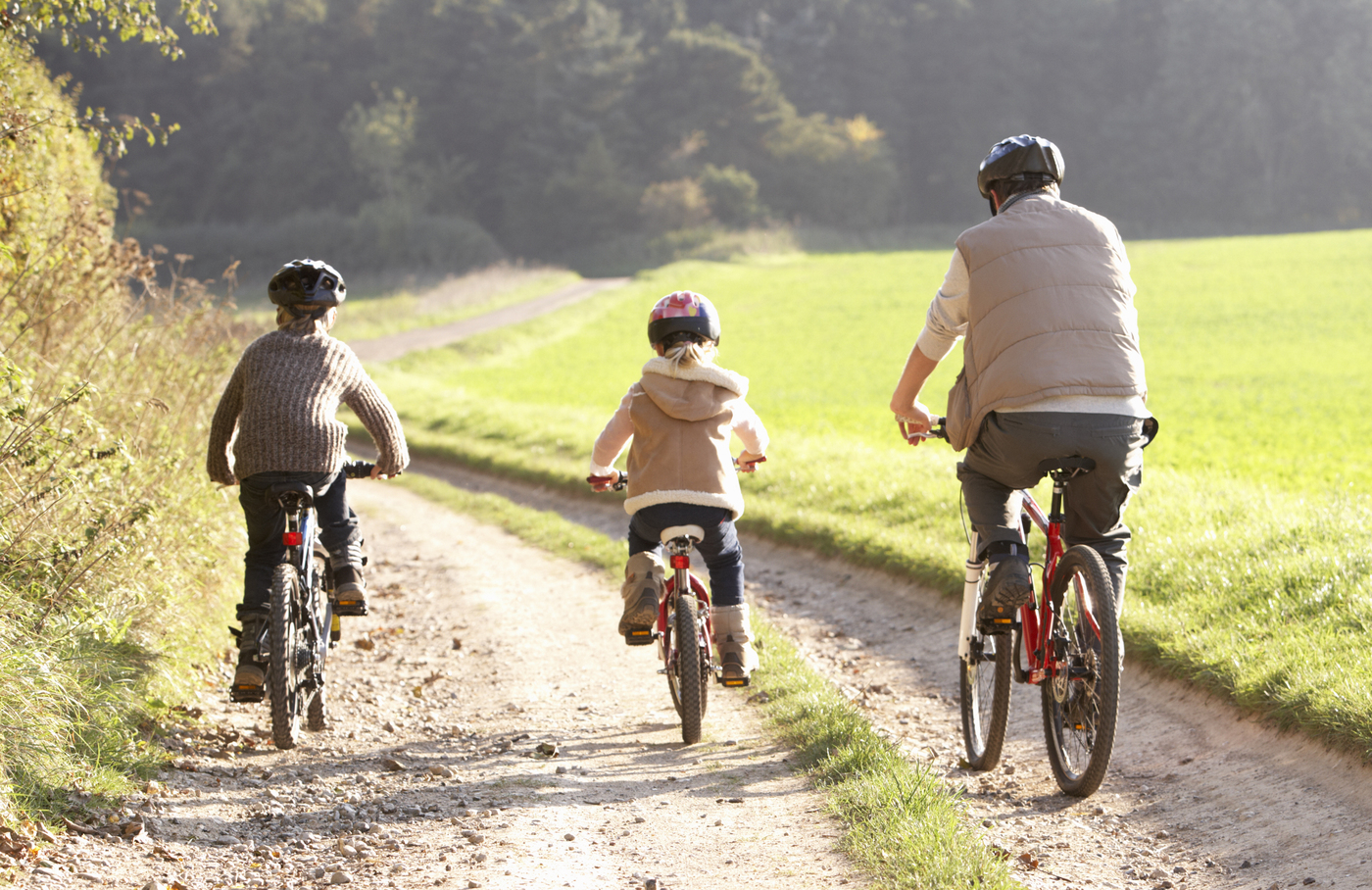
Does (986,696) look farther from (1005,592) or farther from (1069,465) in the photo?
(1069,465)

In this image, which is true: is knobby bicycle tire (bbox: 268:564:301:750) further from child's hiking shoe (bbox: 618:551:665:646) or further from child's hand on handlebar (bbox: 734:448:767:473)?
child's hand on handlebar (bbox: 734:448:767:473)

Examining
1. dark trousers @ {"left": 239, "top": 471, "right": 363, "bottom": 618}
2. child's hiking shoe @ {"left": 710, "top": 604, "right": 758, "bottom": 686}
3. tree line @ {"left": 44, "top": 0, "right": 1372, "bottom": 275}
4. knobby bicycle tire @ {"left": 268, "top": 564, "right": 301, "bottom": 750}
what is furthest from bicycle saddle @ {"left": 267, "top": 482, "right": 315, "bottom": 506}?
tree line @ {"left": 44, "top": 0, "right": 1372, "bottom": 275}

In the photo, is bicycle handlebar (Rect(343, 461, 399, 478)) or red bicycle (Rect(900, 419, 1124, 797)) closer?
red bicycle (Rect(900, 419, 1124, 797))

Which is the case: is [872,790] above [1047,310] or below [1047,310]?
below

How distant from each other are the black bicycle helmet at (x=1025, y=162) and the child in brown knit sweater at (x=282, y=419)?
9.65 feet

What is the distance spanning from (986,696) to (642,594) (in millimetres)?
1689

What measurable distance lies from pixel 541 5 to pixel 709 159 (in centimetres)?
1683

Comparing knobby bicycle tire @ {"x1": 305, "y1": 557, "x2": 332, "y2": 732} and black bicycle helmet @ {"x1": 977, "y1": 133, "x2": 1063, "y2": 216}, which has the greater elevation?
black bicycle helmet @ {"x1": 977, "y1": 133, "x2": 1063, "y2": 216}

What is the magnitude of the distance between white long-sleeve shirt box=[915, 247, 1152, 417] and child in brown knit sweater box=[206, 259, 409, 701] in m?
2.56

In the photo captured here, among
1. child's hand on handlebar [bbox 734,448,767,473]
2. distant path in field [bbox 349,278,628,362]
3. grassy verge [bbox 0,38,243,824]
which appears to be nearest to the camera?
grassy verge [bbox 0,38,243,824]

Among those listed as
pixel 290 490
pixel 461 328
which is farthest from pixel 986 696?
pixel 461 328

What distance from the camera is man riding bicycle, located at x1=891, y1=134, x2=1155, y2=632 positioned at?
4211 mm

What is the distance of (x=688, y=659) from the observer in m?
5.30

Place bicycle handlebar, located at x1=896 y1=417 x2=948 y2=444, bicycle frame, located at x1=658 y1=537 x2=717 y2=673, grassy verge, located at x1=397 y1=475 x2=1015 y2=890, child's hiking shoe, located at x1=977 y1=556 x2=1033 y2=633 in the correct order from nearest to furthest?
grassy verge, located at x1=397 y1=475 x2=1015 y2=890, child's hiking shoe, located at x1=977 y1=556 x2=1033 y2=633, bicycle handlebar, located at x1=896 y1=417 x2=948 y2=444, bicycle frame, located at x1=658 y1=537 x2=717 y2=673
